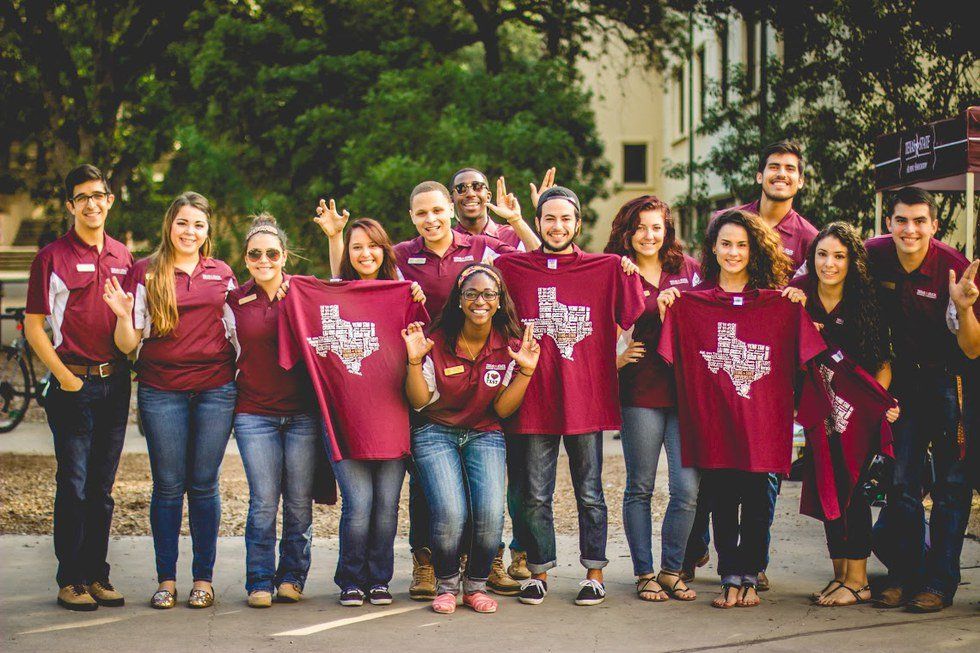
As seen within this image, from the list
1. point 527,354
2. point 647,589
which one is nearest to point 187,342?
point 527,354

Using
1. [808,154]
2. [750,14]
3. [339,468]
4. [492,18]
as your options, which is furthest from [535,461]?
[492,18]

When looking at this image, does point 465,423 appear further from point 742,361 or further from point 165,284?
point 165,284

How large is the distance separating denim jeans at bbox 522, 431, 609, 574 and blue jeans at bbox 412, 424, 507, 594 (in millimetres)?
170

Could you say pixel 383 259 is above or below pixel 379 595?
above

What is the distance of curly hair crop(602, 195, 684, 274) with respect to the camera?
589 cm

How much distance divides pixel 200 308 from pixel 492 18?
13.2 metres

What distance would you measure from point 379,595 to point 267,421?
1.08 meters

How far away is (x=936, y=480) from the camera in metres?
5.80

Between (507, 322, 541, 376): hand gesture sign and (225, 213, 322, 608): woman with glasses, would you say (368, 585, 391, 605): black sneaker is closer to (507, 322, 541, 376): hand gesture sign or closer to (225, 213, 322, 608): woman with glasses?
(225, 213, 322, 608): woman with glasses

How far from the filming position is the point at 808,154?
461 inches

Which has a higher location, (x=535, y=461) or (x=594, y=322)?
(x=594, y=322)

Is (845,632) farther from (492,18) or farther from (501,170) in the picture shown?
(492,18)

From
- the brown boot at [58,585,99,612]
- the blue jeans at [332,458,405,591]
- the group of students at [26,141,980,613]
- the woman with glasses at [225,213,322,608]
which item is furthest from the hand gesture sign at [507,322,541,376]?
the brown boot at [58,585,99,612]

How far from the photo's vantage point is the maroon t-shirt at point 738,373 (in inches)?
222
